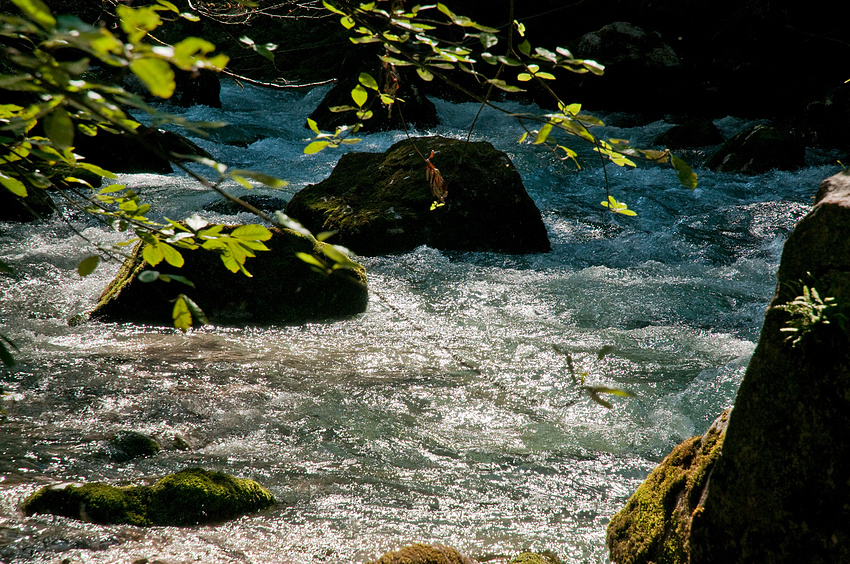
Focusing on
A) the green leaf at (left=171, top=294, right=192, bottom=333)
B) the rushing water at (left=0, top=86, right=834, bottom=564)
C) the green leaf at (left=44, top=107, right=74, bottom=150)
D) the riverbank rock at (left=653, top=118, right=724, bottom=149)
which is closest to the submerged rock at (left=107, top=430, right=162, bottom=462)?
the rushing water at (left=0, top=86, right=834, bottom=564)

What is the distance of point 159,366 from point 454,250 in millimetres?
4145

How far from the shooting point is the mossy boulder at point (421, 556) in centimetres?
223

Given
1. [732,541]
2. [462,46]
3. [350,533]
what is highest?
[462,46]

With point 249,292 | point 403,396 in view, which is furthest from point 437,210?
point 403,396

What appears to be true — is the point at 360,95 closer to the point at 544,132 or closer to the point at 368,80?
the point at 368,80

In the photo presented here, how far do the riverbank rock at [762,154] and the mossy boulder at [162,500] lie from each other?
10776 millimetres

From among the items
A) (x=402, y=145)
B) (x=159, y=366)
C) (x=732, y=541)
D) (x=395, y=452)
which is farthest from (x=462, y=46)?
(x=402, y=145)

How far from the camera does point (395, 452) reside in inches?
136

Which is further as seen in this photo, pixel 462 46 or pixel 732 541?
pixel 732 541

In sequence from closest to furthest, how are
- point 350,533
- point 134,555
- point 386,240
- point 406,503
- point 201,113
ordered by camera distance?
point 134,555 < point 350,533 < point 406,503 < point 386,240 < point 201,113

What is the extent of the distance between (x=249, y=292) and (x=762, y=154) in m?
9.74

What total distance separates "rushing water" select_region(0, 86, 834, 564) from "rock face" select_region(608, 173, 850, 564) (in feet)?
1.70

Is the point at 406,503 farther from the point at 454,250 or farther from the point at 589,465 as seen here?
the point at 454,250

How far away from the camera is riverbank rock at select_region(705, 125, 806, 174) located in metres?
10.8
